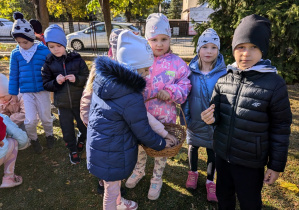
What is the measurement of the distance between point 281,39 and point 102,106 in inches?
239

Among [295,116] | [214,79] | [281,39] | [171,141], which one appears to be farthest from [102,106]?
[281,39]

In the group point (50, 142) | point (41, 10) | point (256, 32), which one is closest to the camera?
point (256, 32)

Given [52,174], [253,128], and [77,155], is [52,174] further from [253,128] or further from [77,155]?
[253,128]

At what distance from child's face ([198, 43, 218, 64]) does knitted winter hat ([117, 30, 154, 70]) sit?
736 millimetres

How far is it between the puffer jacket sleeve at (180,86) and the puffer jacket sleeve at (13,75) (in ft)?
7.92

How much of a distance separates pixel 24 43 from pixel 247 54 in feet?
10.2

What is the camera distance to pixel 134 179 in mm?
2799

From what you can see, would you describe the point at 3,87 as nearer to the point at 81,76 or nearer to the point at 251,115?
the point at 81,76

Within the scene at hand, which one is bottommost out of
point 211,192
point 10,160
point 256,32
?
point 211,192

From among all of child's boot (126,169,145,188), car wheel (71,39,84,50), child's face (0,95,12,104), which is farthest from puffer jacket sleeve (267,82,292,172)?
car wheel (71,39,84,50)

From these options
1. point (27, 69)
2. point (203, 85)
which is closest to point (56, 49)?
point (27, 69)

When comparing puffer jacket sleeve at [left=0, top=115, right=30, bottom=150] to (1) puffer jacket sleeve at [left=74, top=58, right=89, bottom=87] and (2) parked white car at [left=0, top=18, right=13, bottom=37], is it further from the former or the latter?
(2) parked white car at [left=0, top=18, right=13, bottom=37]

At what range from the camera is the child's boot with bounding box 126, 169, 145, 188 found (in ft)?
9.10

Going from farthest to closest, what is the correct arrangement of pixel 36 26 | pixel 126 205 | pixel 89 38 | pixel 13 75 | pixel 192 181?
pixel 89 38, pixel 36 26, pixel 13 75, pixel 192 181, pixel 126 205
